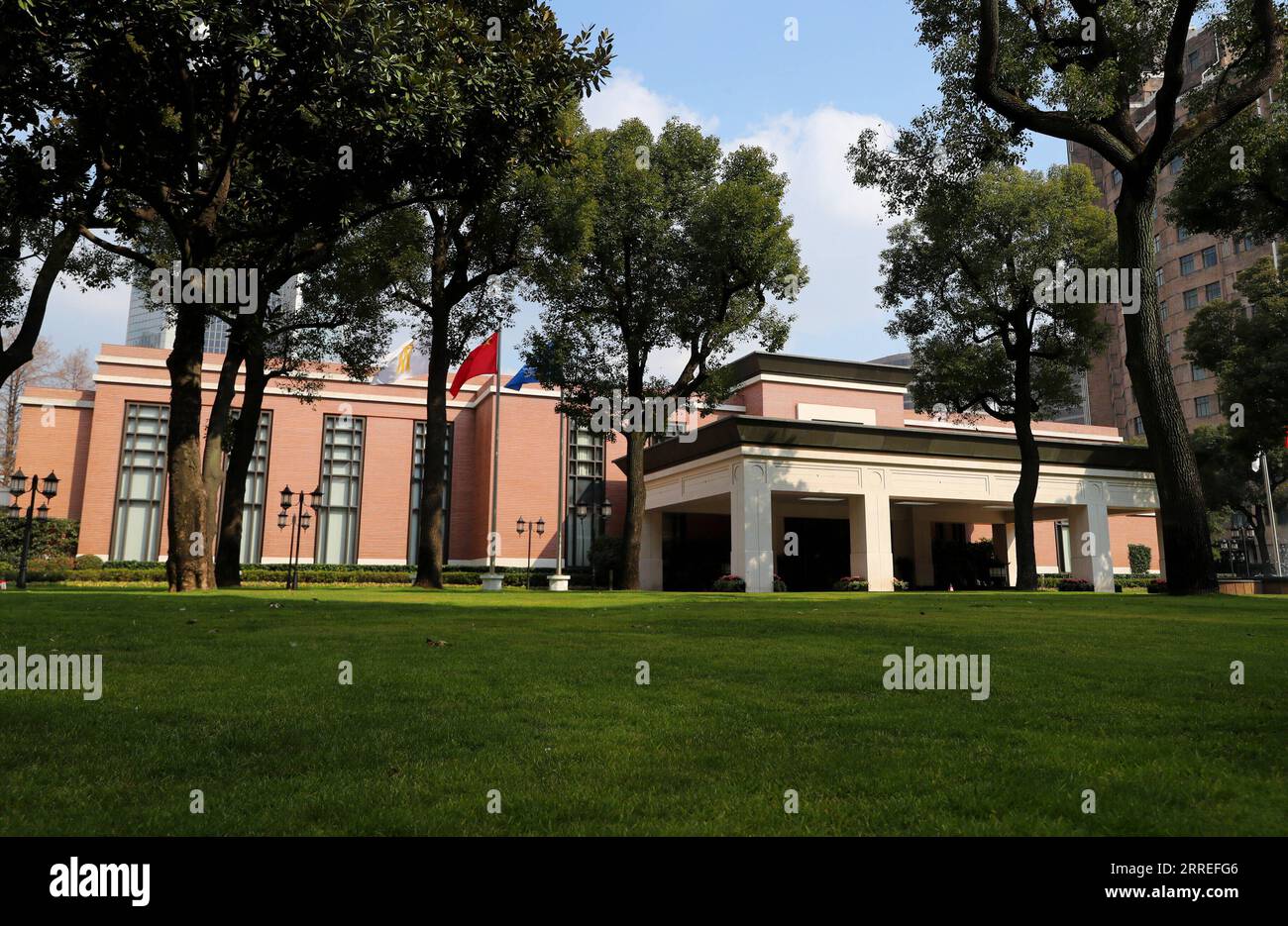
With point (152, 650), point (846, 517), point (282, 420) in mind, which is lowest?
point (152, 650)

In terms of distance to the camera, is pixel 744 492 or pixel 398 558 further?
pixel 398 558

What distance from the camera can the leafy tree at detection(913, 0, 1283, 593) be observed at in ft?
54.5

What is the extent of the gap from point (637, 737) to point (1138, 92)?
21.7 meters

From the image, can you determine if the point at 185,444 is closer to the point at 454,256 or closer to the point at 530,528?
the point at 454,256

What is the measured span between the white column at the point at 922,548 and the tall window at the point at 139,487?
39.3 metres

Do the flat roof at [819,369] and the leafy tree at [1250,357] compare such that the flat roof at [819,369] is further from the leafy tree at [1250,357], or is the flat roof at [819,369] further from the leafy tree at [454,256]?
the leafy tree at [454,256]

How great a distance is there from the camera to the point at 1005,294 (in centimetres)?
2825

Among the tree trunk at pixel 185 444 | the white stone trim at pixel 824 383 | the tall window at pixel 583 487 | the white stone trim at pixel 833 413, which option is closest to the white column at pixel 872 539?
the white stone trim at pixel 833 413

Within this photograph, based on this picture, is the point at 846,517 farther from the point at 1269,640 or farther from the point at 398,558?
the point at 1269,640

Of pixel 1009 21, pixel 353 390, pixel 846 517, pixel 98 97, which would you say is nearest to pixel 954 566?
pixel 846 517

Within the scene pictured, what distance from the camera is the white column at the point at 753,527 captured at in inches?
1182

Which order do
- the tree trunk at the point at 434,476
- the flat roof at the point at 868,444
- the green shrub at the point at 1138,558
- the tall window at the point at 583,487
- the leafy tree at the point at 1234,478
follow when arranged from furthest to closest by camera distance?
1. the green shrub at the point at 1138,558
2. the leafy tree at the point at 1234,478
3. the tall window at the point at 583,487
4. the flat roof at the point at 868,444
5. the tree trunk at the point at 434,476

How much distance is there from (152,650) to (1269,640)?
1152 cm

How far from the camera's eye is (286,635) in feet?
30.5
